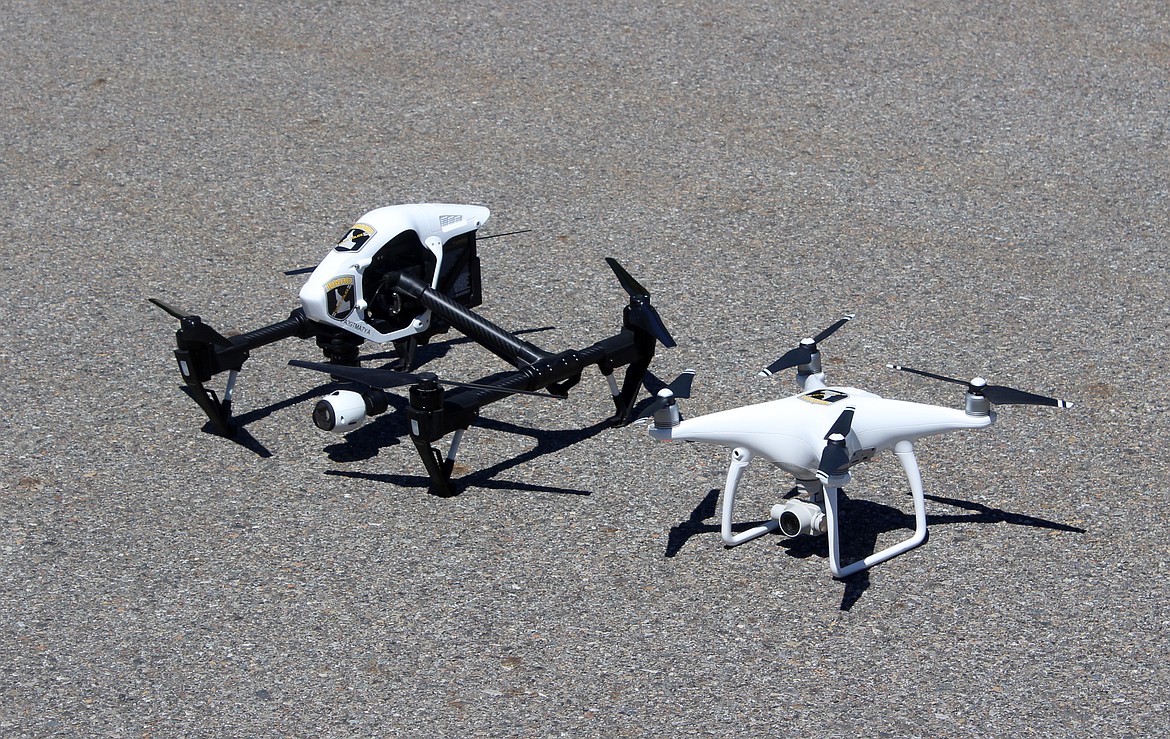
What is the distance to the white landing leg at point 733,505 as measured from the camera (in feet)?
28.1

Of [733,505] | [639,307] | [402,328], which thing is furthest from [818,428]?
[402,328]

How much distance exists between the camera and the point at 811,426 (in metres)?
8.27

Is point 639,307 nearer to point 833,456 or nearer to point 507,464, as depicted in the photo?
point 507,464

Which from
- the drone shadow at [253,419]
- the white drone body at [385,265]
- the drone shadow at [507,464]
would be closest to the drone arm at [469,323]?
the white drone body at [385,265]

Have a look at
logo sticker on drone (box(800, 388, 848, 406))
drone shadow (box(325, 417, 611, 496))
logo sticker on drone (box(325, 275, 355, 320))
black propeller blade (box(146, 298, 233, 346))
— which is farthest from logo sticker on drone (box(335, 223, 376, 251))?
logo sticker on drone (box(800, 388, 848, 406))

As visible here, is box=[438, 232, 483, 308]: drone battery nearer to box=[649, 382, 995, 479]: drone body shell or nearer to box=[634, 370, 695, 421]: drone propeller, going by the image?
box=[634, 370, 695, 421]: drone propeller

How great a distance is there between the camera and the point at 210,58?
59.6 ft

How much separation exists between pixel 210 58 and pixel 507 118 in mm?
4424

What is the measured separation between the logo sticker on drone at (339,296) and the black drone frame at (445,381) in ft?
0.67

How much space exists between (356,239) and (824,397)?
3846 millimetres

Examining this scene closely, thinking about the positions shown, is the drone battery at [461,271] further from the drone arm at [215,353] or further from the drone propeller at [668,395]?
the drone propeller at [668,395]

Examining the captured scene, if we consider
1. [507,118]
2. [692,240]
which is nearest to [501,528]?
[692,240]

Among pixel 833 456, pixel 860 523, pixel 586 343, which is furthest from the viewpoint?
pixel 586 343

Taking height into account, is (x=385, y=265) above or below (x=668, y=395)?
below
